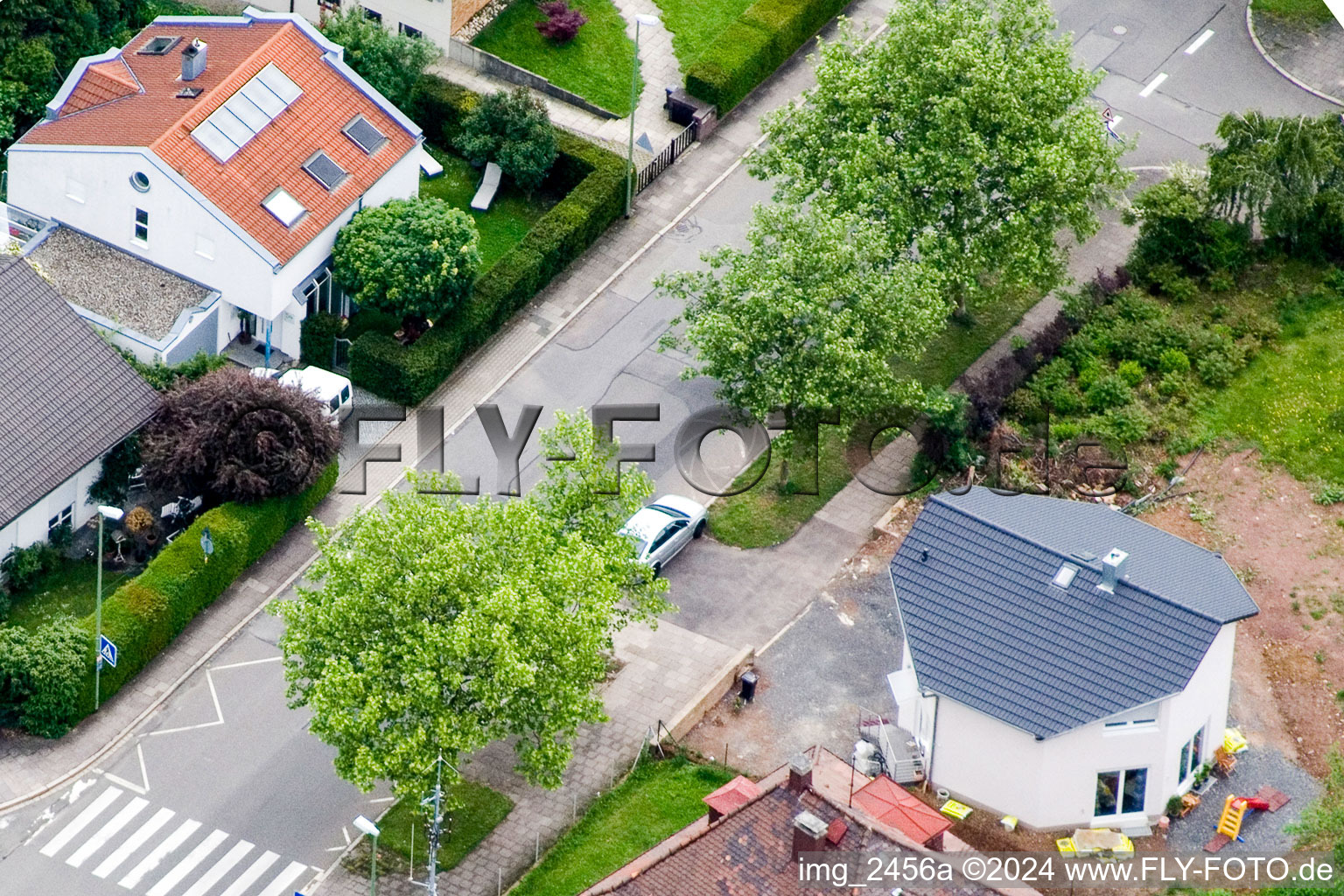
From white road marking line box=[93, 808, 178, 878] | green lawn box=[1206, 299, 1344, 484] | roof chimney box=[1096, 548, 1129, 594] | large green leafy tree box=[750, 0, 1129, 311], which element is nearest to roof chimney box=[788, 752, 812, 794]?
roof chimney box=[1096, 548, 1129, 594]

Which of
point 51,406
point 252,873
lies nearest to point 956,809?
point 252,873

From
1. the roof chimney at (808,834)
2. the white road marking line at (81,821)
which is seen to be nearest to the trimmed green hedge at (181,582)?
the white road marking line at (81,821)

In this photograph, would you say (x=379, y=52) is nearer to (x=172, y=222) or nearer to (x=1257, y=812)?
(x=172, y=222)

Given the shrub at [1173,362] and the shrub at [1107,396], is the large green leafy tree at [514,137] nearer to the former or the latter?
the shrub at [1107,396]

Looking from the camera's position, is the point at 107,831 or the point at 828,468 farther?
the point at 828,468

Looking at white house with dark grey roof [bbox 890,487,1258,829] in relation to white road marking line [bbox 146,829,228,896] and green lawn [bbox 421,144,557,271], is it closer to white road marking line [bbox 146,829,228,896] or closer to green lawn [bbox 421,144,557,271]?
white road marking line [bbox 146,829,228,896]

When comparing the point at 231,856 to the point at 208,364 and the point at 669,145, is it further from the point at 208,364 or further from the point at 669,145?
the point at 669,145
